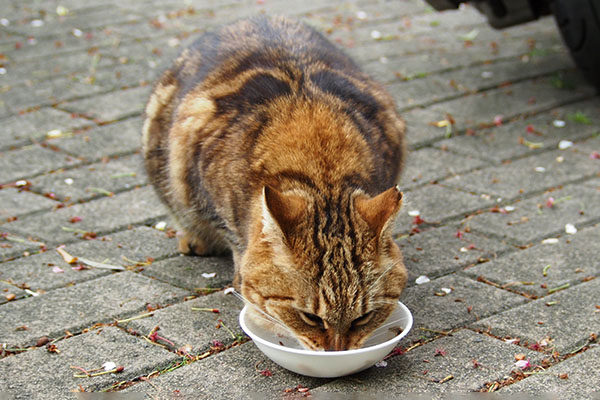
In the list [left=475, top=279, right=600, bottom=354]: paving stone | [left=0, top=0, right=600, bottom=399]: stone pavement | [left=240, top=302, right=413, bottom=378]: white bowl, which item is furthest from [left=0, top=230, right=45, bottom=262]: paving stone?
[left=475, top=279, right=600, bottom=354]: paving stone

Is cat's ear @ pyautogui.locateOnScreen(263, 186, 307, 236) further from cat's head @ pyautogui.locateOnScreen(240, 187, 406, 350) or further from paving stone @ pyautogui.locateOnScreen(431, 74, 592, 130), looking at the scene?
paving stone @ pyautogui.locateOnScreen(431, 74, 592, 130)

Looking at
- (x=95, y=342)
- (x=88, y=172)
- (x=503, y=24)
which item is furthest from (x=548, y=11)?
(x=95, y=342)

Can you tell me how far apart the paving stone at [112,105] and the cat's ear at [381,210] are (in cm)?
327

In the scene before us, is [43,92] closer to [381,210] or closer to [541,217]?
[541,217]

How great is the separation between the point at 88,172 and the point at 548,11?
3.58 m

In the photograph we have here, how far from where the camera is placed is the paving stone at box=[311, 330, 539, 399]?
2906mm

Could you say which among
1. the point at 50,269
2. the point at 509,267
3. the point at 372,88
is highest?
the point at 372,88

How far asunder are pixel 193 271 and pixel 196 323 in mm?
558

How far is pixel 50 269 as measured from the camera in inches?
154

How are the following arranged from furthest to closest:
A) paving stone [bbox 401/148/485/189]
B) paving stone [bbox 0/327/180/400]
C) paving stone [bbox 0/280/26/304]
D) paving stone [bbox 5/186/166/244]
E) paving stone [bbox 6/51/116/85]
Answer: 1. paving stone [bbox 6/51/116/85]
2. paving stone [bbox 401/148/485/189]
3. paving stone [bbox 5/186/166/244]
4. paving stone [bbox 0/280/26/304]
5. paving stone [bbox 0/327/180/400]

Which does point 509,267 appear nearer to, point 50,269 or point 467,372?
point 467,372

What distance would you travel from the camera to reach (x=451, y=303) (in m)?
3.56

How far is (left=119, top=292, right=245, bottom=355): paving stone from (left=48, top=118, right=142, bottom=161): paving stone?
1971 mm

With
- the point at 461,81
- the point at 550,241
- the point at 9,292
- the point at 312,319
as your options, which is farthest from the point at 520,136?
the point at 9,292
